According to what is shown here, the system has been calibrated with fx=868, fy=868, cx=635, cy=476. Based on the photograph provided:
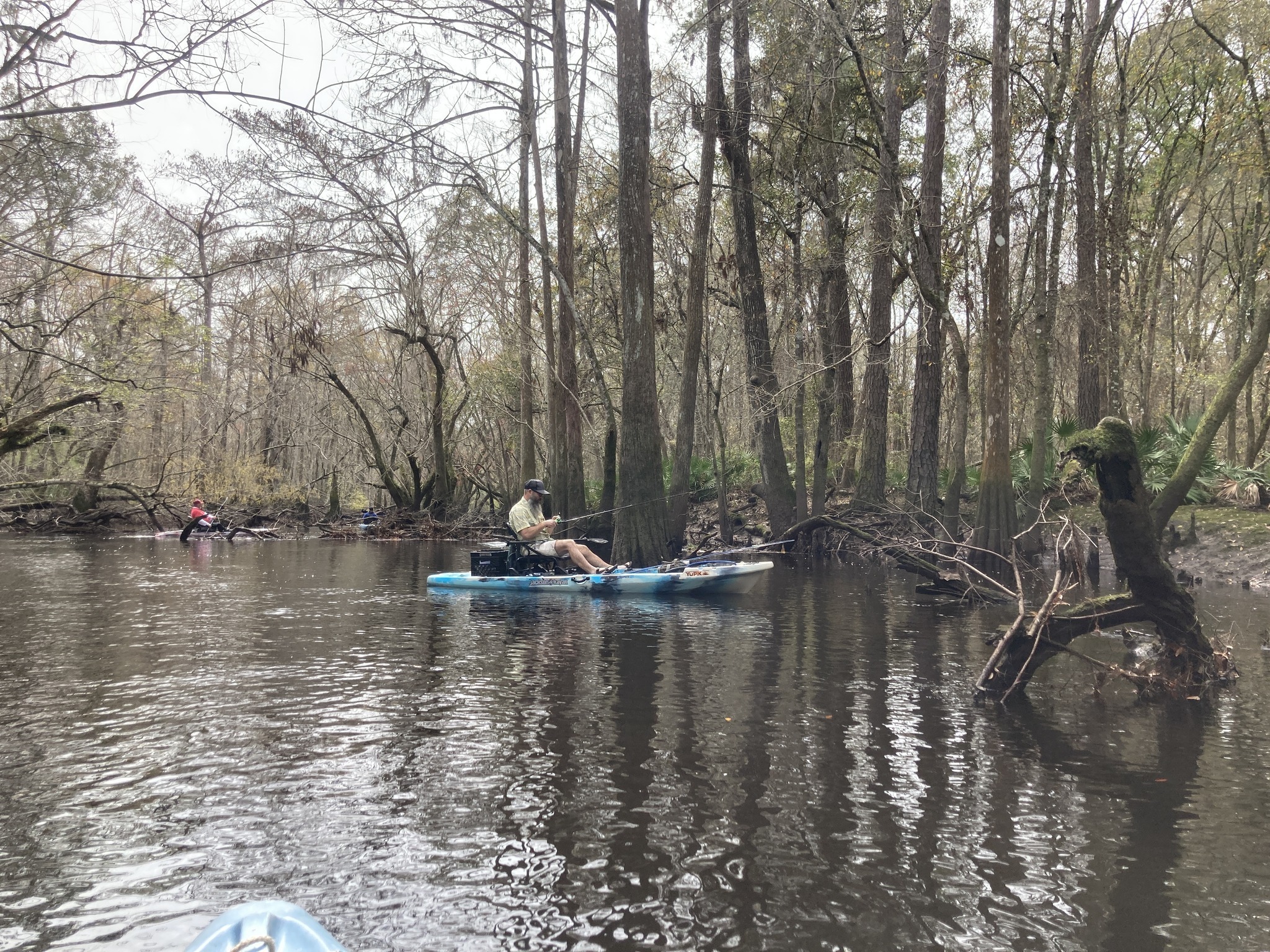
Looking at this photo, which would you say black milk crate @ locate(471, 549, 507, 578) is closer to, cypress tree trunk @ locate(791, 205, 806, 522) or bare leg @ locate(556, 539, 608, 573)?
bare leg @ locate(556, 539, 608, 573)

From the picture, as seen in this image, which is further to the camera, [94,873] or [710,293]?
[710,293]

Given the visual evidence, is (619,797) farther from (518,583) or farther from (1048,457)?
(1048,457)

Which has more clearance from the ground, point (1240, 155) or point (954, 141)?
point (954, 141)

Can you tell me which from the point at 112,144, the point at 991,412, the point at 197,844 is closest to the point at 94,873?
the point at 197,844

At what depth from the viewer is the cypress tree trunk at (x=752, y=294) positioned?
1684cm

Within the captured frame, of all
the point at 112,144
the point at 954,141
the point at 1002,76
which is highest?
the point at 954,141

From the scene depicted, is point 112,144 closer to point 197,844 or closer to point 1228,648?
point 197,844

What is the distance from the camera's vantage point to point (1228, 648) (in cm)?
692

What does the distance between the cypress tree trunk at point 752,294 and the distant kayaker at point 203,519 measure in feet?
50.7

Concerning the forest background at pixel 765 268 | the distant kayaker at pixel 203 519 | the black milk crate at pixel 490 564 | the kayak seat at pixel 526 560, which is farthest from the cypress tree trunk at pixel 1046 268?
the distant kayaker at pixel 203 519

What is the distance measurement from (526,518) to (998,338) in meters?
7.60

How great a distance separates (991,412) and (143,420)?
19.5 meters

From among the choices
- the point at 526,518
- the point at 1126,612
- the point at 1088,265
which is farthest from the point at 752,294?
the point at 1126,612

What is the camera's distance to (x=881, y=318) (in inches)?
690
